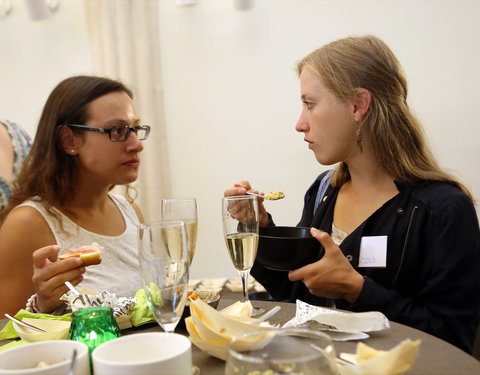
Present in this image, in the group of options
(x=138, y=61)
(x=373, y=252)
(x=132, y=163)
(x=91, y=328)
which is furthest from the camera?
(x=138, y=61)

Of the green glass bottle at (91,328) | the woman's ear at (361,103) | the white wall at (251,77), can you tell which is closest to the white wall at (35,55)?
the white wall at (251,77)

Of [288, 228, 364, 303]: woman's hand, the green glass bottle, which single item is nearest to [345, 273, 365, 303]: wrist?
[288, 228, 364, 303]: woman's hand

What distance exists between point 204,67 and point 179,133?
0.51 metres

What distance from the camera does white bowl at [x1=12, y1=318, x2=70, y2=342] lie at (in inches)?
32.0

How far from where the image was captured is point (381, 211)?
1425mm

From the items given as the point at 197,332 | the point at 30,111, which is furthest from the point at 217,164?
the point at 197,332

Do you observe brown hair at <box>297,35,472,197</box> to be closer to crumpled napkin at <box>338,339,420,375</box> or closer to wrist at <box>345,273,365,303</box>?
wrist at <box>345,273,365,303</box>

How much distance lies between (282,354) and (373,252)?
3.20 ft

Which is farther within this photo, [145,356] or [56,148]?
[56,148]

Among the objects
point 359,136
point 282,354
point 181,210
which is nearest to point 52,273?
point 181,210

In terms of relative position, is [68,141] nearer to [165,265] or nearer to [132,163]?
[132,163]

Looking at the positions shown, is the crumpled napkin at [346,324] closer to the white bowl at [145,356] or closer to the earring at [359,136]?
the white bowl at [145,356]

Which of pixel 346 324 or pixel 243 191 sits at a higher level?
pixel 243 191

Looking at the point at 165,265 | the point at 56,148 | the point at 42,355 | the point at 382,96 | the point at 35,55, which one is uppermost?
the point at 35,55
